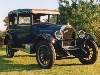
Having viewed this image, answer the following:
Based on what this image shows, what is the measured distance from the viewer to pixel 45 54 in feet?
50.6

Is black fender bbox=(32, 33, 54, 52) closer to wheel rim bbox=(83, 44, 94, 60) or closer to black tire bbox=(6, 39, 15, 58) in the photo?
wheel rim bbox=(83, 44, 94, 60)

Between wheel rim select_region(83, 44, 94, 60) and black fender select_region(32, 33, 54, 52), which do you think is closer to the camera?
black fender select_region(32, 33, 54, 52)

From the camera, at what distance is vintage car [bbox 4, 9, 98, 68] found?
15.5 m

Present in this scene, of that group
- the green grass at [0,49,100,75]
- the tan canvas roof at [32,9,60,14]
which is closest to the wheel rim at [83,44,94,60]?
the green grass at [0,49,100,75]

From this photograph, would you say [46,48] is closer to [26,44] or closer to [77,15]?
[26,44]

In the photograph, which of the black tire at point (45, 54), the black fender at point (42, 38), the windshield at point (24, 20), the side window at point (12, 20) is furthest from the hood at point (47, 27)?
the side window at point (12, 20)

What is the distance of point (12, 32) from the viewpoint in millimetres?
18656

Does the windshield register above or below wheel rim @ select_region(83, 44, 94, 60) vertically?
above

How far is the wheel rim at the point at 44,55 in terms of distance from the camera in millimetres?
15250

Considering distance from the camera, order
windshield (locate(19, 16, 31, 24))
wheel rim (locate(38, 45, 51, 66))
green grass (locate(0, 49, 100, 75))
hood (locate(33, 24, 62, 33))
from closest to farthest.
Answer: green grass (locate(0, 49, 100, 75)) → wheel rim (locate(38, 45, 51, 66)) → hood (locate(33, 24, 62, 33)) → windshield (locate(19, 16, 31, 24))

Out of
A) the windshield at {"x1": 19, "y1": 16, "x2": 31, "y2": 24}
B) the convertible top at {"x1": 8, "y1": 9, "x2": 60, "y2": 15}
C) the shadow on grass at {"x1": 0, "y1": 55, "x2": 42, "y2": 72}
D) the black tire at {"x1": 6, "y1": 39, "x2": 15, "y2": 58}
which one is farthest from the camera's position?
the black tire at {"x1": 6, "y1": 39, "x2": 15, "y2": 58}

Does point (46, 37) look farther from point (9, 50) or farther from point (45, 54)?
point (9, 50)

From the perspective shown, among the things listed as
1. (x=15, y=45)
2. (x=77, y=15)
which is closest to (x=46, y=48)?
(x=15, y=45)

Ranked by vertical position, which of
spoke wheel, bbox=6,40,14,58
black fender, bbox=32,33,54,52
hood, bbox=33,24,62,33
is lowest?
spoke wheel, bbox=6,40,14,58
